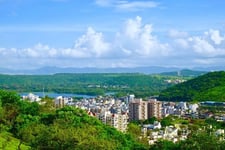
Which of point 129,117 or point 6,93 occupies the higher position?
point 6,93

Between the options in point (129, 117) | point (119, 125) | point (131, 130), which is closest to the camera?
point (131, 130)

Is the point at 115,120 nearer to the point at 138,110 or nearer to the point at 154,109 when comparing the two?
the point at 138,110

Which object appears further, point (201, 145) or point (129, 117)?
point (129, 117)

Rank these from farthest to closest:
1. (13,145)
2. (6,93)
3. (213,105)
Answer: (213,105), (6,93), (13,145)

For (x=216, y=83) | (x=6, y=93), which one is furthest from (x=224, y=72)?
(x=6, y=93)

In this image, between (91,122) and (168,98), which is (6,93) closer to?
(91,122)

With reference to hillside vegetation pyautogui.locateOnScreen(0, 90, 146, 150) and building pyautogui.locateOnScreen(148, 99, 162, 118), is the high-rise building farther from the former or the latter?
hillside vegetation pyautogui.locateOnScreen(0, 90, 146, 150)

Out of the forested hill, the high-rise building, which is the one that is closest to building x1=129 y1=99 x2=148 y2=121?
the high-rise building

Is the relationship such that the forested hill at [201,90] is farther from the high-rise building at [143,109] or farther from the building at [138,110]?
the building at [138,110]
